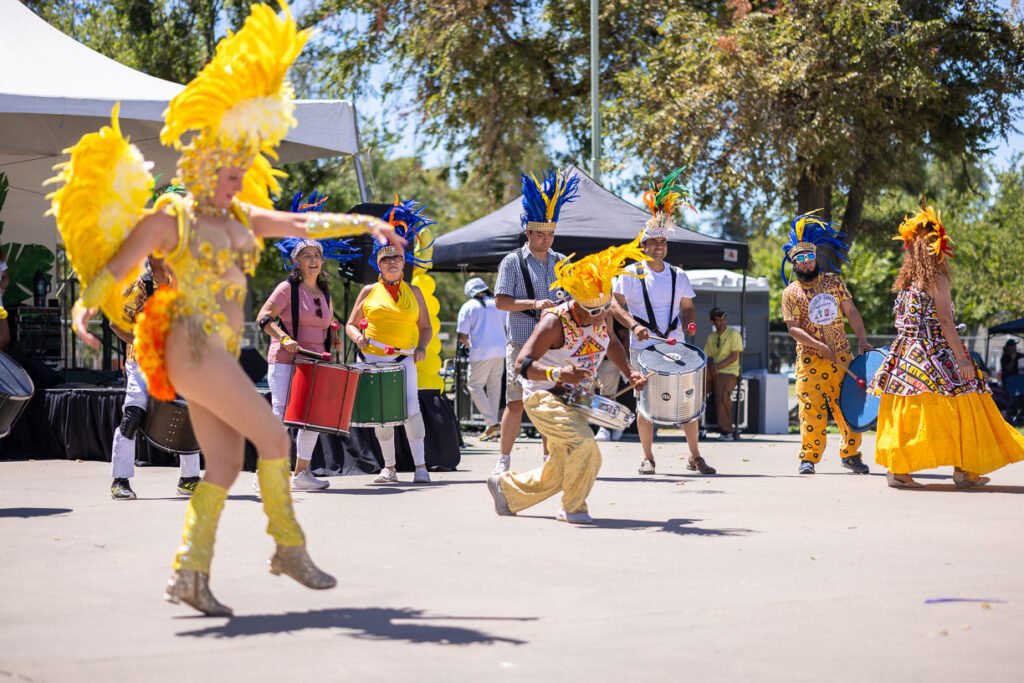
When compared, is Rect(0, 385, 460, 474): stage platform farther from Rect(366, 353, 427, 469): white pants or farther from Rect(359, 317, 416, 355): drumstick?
Rect(359, 317, 416, 355): drumstick

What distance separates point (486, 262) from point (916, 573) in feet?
35.4

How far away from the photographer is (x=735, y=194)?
76.2ft

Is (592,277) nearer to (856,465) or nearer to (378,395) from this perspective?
(378,395)

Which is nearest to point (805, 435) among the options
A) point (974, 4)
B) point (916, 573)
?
point (916, 573)

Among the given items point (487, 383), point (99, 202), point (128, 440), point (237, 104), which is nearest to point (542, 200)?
point (128, 440)

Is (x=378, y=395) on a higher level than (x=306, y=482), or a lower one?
higher

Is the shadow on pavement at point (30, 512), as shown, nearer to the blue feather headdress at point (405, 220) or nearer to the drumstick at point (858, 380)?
the blue feather headdress at point (405, 220)

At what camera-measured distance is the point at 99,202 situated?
573 cm

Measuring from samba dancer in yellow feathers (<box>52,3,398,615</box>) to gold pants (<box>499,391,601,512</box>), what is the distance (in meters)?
2.42

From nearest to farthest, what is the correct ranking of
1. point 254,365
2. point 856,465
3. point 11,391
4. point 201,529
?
1. point 201,529
2. point 11,391
3. point 856,465
4. point 254,365

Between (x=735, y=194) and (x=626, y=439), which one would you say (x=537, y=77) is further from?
(x=626, y=439)

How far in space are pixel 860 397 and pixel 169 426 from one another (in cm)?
540

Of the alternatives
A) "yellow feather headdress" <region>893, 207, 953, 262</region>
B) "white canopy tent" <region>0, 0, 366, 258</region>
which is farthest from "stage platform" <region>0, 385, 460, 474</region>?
"yellow feather headdress" <region>893, 207, 953, 262</region>

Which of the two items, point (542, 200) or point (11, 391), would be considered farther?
point (542, 200)
